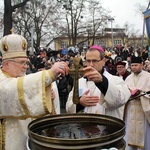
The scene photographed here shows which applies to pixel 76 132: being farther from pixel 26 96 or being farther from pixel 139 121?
pixel 139 121

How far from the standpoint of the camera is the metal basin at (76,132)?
1537mm

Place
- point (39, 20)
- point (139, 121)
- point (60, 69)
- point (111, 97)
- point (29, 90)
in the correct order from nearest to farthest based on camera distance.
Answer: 1. point (60, 69)
2. point (29, 90)
3. point (111, 97)
4. point (139, 121)
5. point (39, 20)

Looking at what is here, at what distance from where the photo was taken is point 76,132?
192cm

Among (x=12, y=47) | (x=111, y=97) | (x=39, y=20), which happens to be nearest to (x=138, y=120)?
(x=111, y=97)

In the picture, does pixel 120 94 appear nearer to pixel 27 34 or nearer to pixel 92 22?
pixel 92 22

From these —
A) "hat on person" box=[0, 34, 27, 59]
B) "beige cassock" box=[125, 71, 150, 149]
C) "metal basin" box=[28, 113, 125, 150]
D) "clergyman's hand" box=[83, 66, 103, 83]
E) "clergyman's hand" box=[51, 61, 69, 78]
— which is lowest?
"beige cassock" box=[125, 71, 150, 149]

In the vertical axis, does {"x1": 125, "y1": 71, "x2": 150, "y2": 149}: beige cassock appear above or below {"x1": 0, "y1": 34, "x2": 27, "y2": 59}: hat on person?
below

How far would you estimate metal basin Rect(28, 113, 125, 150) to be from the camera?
1.54 metres

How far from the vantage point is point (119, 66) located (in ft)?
23.0

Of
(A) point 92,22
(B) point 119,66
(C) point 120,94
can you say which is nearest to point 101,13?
(A) point 92,22

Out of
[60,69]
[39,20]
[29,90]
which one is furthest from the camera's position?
[39,20]

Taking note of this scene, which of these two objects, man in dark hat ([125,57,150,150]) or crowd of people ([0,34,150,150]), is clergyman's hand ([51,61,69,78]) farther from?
man in dark hat ([125,57,150,150])

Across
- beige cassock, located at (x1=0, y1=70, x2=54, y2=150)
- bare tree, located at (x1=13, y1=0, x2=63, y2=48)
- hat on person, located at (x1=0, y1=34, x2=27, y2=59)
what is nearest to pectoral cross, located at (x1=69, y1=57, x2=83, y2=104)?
beige cassock, located at (x1=0, y1=70, x2=54, y2=150)

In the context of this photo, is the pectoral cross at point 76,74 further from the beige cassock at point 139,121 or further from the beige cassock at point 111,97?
the beige cassock at point 139,121
